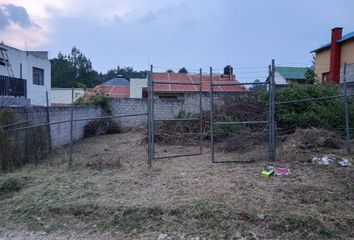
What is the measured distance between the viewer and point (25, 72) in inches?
1015

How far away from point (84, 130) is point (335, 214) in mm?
12797

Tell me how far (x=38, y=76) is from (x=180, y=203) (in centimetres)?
2773

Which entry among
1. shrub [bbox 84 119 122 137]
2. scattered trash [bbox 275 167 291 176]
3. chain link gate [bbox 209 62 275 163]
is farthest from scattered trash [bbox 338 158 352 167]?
shrub [bbox 84 119 122 137]

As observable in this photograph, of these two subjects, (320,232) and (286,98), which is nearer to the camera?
(320,232)

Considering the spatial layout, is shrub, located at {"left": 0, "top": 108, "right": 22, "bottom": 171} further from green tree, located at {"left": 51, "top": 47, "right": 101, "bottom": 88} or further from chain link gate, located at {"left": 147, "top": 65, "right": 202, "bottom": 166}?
green tree, located at {"left": 51, "top": 47, "right": 101, "bottom": 88}

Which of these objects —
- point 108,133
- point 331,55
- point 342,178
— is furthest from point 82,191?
point 331,55

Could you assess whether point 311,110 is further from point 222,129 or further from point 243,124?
point 222,129

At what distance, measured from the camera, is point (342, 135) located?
1005cm

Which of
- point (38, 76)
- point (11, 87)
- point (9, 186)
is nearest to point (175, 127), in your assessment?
point (9, 186)

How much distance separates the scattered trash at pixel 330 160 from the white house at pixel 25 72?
54.8 feet

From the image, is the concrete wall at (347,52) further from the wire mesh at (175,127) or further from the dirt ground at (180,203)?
the dirt ground at (180,203)

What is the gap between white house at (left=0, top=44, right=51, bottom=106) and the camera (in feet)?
69.1

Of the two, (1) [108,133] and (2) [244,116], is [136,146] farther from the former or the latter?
(1) [108,133]

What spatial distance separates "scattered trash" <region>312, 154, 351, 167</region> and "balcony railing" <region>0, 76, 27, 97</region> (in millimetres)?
16133
